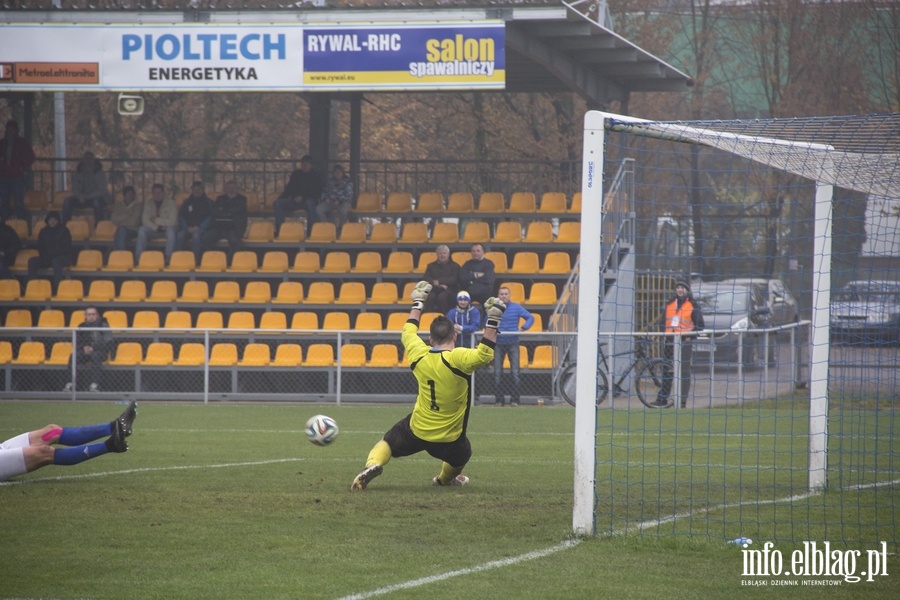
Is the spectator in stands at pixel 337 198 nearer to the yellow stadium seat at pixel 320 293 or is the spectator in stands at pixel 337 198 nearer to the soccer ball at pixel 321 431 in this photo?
the yellow stadium seat at pixel 320 293

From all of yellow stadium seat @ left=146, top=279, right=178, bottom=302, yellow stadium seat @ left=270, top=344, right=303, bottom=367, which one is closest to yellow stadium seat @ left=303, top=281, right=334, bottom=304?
yellow stadium seat @ left=270, top=344, right=303, bottom=367

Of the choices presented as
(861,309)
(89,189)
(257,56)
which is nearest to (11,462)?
(861,309)

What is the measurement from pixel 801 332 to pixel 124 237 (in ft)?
48.9

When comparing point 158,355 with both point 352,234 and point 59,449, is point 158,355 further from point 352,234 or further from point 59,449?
point 59,449

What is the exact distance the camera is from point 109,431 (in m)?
9.48

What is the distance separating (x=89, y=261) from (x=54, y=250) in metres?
0.77

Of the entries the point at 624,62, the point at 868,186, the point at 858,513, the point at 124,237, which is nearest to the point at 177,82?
the point at 124,237

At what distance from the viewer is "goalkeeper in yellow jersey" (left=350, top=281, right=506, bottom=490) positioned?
916 cm

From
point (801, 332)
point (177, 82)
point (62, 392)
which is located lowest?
point (62, 392)

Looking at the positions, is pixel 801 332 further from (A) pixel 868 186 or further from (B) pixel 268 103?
(B) pixel 268 103

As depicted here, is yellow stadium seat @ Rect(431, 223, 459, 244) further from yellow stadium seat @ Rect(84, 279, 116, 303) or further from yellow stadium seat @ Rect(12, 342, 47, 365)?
yellow stadium seat @ Rect(12, 342, 47, 365)

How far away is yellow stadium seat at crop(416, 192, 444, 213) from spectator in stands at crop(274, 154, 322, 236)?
7.77 ft

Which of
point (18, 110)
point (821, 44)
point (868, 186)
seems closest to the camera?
point (868, 186)

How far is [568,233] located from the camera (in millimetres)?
22969
